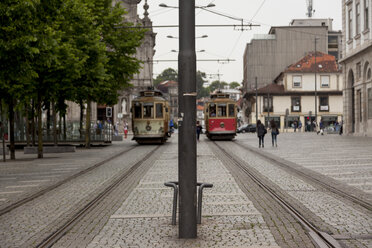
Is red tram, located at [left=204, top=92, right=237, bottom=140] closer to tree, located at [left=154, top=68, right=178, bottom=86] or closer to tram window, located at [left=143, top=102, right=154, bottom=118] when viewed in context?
tram window, located at [left=143, top=102, right=154, bottom=118]

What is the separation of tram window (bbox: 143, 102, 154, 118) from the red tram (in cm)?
500

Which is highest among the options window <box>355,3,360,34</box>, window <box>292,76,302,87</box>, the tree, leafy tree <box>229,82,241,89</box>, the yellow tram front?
the tree

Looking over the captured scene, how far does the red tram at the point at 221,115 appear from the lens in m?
39.6

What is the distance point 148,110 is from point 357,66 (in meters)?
18.7

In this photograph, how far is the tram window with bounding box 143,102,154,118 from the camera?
36.5 m

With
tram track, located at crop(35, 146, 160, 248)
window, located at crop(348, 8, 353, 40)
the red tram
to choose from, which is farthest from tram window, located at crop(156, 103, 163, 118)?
tram track, located at crop(35, 146, 160, 248)

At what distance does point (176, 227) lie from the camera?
7.37m

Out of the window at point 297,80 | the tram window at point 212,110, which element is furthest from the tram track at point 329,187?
the window at point 297,80

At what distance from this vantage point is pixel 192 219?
21.9ft

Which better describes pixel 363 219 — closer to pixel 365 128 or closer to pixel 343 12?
pixel 365 128

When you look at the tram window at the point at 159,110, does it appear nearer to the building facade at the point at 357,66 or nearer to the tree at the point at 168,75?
the building facade at the point at 357,66

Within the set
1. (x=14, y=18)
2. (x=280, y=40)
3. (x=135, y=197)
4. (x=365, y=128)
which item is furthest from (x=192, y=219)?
(x=280, y=40)

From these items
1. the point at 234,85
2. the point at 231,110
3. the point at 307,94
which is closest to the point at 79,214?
the point at 231,110

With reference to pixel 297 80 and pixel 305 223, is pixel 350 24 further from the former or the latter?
pixel 305 223
